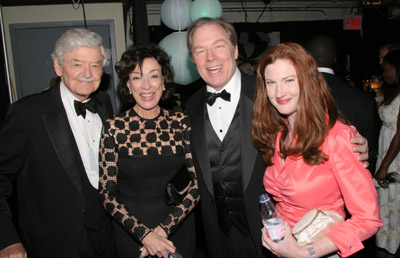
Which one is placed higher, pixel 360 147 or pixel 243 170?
pixel 360 147

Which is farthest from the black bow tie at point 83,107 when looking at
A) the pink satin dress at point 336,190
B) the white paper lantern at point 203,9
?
the white paper lantern at point 203,9

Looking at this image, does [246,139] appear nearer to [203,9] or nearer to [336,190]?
[336,190]

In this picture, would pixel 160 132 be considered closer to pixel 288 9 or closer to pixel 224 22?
pixel 224 22

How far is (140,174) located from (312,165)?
1.14 meters

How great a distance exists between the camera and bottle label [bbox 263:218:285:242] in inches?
56.4

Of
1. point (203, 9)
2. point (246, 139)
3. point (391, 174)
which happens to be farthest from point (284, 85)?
point (391, 174)

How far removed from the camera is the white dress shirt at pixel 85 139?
2102 mm

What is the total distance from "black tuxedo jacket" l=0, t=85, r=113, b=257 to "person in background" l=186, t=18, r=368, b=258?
0.84 m

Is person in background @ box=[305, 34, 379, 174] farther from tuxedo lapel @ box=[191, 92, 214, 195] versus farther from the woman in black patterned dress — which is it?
the woman in black patterned dress

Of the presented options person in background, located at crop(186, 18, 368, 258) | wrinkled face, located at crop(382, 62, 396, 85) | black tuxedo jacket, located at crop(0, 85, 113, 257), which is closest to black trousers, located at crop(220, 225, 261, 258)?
person in background, located at crop(186, 18, 368, 258)

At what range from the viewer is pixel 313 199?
1571 mm

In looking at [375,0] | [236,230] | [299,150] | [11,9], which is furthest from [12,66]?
[375,0]

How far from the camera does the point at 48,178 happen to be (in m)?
1.95

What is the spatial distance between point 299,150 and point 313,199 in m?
0.26
